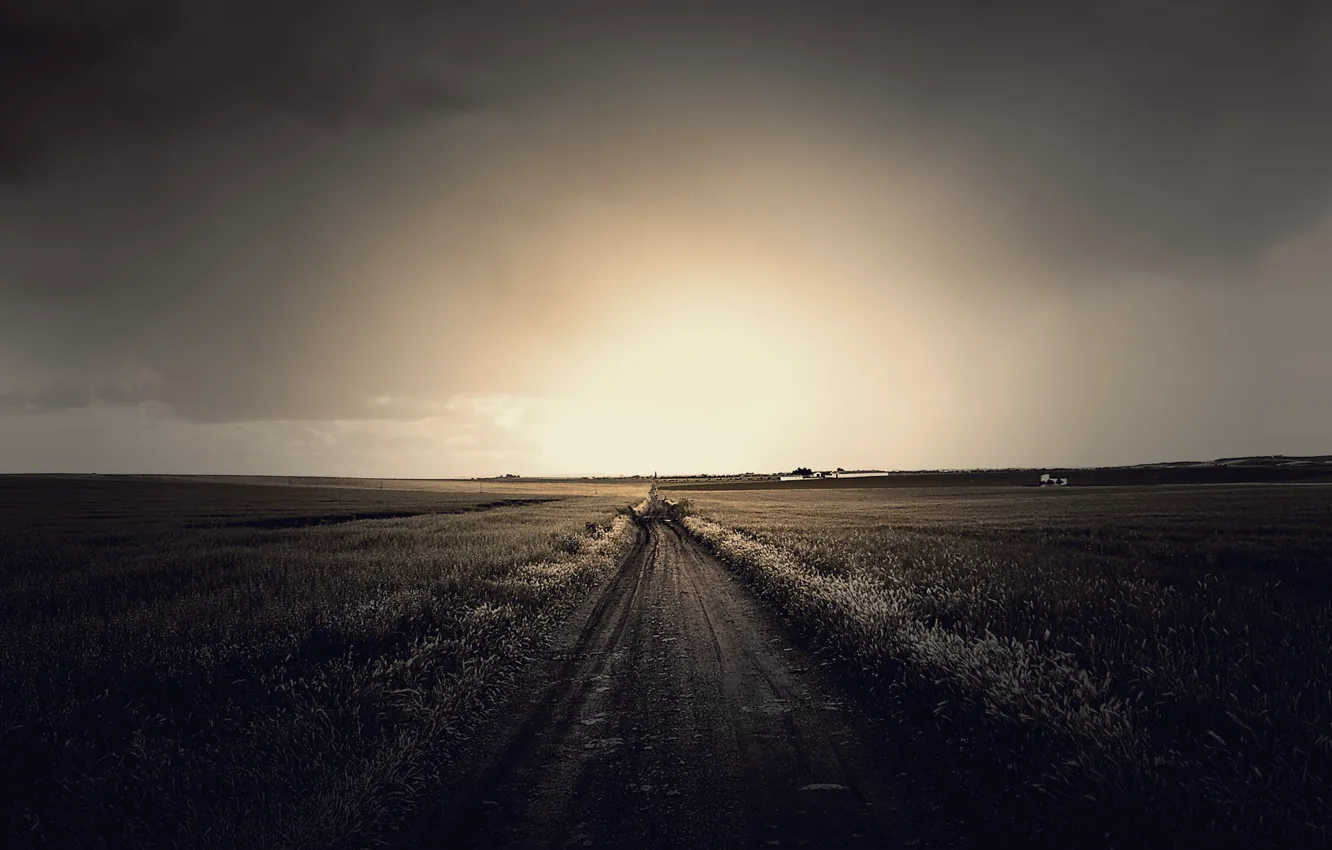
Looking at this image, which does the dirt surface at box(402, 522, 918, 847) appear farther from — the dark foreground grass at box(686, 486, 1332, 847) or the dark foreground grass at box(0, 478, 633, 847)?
the dark foreground grass at box(686, 486, 1332, 847)

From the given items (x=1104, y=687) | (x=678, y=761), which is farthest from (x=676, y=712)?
(x=1104, y=687)

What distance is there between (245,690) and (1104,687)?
31.6 feet

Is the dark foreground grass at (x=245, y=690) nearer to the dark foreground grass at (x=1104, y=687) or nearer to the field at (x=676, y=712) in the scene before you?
the field at (x=676, y=712)

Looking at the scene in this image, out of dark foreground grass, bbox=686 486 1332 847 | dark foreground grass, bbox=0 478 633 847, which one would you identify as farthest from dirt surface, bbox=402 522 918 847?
dark foreground grass, bbox=686 486 1332 847

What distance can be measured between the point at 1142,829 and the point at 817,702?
3367 millimetres

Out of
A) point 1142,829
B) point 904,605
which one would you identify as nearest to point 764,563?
point 904,605

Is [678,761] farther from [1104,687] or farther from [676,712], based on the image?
[1104,687]

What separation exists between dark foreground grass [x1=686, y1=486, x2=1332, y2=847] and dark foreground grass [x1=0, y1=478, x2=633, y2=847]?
5.16 m

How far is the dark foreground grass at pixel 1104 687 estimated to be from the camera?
3803 millimetres

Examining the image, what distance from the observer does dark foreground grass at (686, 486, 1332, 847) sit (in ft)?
12.5

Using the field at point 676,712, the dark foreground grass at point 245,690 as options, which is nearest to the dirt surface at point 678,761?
the field at point 676,712

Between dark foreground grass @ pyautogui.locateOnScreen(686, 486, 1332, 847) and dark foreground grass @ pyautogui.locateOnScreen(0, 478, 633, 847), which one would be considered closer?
dark foreground grass @ pyautogui.locateOnScreen(686, 486, 1332, 847)

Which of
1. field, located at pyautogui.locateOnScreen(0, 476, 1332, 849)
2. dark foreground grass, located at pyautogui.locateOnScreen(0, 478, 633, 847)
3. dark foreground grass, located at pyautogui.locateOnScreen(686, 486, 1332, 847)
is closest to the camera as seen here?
dark foreground grass, located at pyautogui.locateOnScreen(686, 486, 1332, 847)

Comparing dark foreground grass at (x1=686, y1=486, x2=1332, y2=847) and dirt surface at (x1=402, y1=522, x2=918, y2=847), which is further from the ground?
dark foreground grass at (x1=686, y1=486, x2=1332, y2=847)
